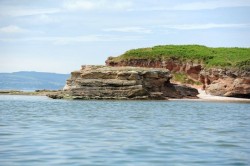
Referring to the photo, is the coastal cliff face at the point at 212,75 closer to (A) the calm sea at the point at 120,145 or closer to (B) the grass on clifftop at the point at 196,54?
(B) the grass on clifftop at the point at 196,54

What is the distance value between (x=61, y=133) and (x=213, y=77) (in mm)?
69565

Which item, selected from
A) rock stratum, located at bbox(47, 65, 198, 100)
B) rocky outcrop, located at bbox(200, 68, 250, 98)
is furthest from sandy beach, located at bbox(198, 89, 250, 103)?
rock stratum, located at bbox(47, 65, 198, 100)

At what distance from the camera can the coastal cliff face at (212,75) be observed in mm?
85688

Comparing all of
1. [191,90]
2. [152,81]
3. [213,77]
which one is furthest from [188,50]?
[152,81]

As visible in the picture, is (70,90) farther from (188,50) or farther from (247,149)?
(247,149)

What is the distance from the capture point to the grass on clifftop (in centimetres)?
9819

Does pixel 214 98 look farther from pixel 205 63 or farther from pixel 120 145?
pixel 120 145

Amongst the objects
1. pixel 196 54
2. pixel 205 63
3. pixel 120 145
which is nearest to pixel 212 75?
pixel 205 63

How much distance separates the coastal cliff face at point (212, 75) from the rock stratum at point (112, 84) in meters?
13.8

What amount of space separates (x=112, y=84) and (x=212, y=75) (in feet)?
83.8

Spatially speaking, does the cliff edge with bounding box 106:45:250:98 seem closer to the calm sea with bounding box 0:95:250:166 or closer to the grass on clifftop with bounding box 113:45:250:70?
the grass on clifftop with bounding box 113:45:250:70

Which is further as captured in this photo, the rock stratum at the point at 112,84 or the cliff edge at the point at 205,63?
the cliff edge at the point at 205,63

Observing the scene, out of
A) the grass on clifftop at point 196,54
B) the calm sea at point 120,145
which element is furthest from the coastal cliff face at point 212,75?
the calm sea at point 120,145

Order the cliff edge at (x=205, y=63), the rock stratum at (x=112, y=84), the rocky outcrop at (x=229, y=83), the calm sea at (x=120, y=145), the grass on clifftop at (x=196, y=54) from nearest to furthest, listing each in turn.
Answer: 1. the calm sea at (x=120, y=145)
2. the rock stratum at (x=112, y=84)
3. the rocky outcrop at (x=229, y=83)
4. the cliff edge at (x=205, y=63)
5. the grass on clifftop at (x=196, y=54)
